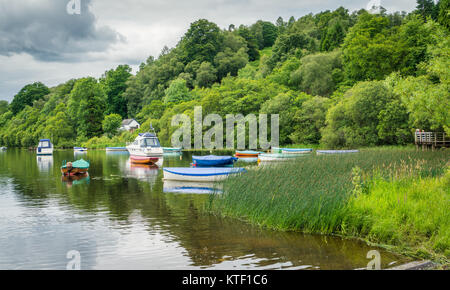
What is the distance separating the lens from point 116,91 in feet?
466

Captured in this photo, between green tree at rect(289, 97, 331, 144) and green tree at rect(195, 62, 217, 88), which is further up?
green tree at rect(195, 62, 217, 88)

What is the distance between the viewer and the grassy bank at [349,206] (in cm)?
1096

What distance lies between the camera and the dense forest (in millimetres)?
42969

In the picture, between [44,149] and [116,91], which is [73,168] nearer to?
[44,149]

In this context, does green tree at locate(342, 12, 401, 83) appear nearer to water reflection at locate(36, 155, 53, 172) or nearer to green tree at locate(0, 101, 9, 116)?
water reflection at locate(36, 155, 53, 172)

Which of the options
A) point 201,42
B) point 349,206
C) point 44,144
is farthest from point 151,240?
point 201,42

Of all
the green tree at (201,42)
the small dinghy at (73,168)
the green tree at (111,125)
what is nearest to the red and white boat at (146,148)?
the small dinghy at (73,168)

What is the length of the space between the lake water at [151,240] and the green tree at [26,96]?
13974 cm

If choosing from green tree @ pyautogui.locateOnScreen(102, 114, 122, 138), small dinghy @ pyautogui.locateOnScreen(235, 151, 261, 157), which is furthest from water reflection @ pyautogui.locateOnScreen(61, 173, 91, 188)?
green tree @ pyautogui.locateOnScreen(102, 114, 122, 138)

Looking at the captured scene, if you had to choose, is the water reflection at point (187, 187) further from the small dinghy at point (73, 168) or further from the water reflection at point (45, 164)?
the water reflection at point (45, 164)

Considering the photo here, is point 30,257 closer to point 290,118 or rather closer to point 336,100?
point 336,100

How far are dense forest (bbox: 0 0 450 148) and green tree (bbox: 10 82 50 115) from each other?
14.7 inches

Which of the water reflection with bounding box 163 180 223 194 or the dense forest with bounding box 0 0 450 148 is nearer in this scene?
the water reflection with bounding box 163 180 223 194
